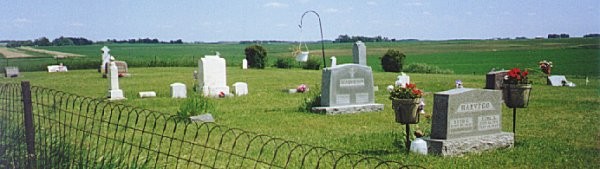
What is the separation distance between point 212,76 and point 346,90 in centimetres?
598

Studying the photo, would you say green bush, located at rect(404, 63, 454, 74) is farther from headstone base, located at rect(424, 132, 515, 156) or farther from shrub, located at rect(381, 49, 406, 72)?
headstone base, located at rect(424, 132, 515, 156)

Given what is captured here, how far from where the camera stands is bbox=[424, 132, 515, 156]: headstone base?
27.6 ft

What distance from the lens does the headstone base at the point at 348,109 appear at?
45.5 ft

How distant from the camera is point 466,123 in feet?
28.4

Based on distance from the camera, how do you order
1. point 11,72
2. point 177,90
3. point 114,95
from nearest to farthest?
point 114,95, point 177,90, point 11,72

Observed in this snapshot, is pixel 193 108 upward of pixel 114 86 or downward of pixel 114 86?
downward

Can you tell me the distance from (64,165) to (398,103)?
180 inches

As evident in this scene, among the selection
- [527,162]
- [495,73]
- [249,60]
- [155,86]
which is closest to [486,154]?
[527,162]

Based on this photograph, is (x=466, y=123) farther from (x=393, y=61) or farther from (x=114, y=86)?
(x=393, y=61)

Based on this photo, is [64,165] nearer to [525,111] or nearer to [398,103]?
[398,103]

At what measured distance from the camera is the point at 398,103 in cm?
869

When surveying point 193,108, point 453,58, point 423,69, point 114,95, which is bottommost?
point 114,95

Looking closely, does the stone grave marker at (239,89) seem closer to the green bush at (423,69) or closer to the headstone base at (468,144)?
the headstone base at (468,144)

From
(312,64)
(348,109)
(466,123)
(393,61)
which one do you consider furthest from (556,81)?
(312,64)
